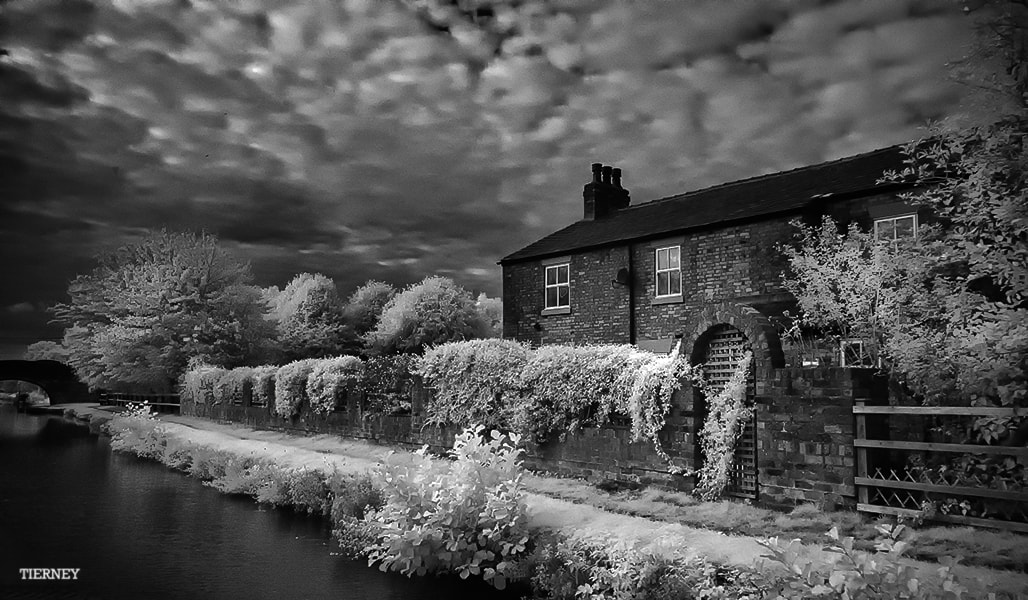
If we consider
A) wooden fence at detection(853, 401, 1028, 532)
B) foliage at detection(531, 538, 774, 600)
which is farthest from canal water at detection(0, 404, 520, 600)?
wooden fence at detection(853, 401, 1028, 532)

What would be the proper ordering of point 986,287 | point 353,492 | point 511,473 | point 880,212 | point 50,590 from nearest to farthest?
1. point 50,590
2. point 511,473
3. point 353,492
4. point 986,287
5. point 880,212

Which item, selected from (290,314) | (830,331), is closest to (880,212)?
(830,331)

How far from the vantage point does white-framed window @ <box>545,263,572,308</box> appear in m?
22.9

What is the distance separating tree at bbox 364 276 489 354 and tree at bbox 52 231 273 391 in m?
8.18

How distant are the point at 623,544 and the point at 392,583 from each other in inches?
129

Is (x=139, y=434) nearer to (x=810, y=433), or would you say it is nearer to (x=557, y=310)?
(x=557, y=310)

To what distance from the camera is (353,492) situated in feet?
36.1

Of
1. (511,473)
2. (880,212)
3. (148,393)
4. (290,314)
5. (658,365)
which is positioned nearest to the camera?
(511,473)

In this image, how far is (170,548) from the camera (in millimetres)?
9977

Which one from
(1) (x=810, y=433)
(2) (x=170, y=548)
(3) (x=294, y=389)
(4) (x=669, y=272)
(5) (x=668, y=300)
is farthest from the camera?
(3) (x=294, y=389)

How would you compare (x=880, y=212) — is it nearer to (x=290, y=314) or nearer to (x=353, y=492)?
(x=353, y=492)

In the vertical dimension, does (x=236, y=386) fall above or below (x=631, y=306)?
below

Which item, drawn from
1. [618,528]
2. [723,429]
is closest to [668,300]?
[723,429]

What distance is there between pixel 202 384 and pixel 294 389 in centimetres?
1048
